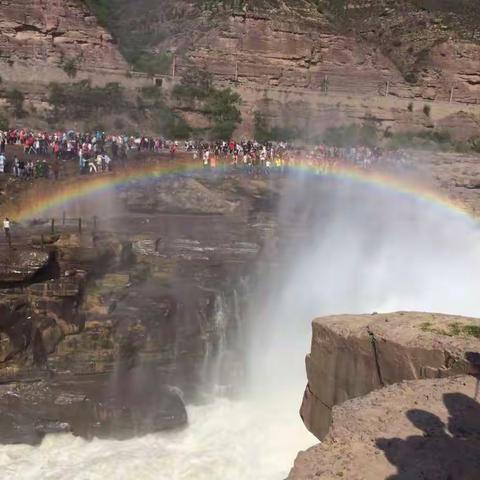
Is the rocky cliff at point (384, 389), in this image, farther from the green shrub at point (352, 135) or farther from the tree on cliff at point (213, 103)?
the green shrub at point (352, 135)

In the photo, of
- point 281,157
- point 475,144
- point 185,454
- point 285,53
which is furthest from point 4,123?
point 475,144

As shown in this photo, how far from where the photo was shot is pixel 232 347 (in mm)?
13586

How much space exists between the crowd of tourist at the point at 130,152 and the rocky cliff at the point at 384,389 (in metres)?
14.4

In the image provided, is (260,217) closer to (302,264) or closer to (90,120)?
(302,264)

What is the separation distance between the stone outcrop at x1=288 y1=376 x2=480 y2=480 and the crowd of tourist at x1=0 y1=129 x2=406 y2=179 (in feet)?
52.4

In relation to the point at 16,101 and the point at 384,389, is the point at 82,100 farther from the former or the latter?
the point at 384,389

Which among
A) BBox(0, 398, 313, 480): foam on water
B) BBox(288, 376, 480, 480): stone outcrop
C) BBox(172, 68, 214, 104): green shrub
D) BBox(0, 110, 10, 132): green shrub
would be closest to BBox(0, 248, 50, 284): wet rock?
BBox(0, 398, 313, 480): foam on water

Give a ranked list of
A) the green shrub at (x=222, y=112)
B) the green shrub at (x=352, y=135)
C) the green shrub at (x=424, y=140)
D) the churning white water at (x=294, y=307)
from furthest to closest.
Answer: the green shrub at (x=352, y=135) → the green shrub at (x=424, y=140) → the green shrub at (x=222, y=112) → the churning white water at (x=294, y=307)

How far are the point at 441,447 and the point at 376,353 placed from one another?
6.34 ft

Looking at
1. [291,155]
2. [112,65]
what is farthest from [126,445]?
[112,65]

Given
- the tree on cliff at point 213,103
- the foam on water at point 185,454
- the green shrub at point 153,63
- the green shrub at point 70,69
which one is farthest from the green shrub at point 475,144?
the foam on water at point 185,454

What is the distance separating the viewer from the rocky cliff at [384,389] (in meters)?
4.94

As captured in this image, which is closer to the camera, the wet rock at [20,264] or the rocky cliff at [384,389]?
the rocky cliff at [384,389]

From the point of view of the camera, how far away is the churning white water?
10.6 meters
